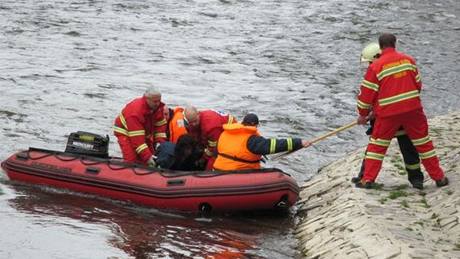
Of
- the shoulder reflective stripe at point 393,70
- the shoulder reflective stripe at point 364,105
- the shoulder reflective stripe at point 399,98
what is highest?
the shoulder reflective stripe at point 393,70

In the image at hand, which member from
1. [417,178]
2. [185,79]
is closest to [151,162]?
[417,178]

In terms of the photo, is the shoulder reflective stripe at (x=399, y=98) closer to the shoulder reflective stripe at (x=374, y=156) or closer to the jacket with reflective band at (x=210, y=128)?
the shoulder reflective stripe at (x=374, y=156)

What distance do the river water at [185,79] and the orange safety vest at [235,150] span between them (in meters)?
0.60

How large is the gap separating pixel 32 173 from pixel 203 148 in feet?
7.01

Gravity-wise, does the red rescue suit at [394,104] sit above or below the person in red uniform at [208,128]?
above

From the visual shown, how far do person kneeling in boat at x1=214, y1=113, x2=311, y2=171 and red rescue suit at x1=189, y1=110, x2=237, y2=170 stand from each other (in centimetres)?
42

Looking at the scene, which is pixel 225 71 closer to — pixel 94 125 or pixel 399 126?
pixel 94 125

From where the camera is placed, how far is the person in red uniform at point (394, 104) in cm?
880

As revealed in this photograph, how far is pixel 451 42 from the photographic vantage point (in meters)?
23.4

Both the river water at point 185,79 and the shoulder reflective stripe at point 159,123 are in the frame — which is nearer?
the river water at point 185,79

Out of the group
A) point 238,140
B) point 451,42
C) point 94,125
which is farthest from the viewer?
point 451,42

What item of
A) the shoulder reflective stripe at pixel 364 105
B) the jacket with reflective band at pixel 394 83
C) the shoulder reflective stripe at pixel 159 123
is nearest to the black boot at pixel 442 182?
the jacket with reflective band at pixel 394 83

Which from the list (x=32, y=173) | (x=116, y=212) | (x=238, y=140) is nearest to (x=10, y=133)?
(x=32, y=173)

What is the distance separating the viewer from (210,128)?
33.6 ft
